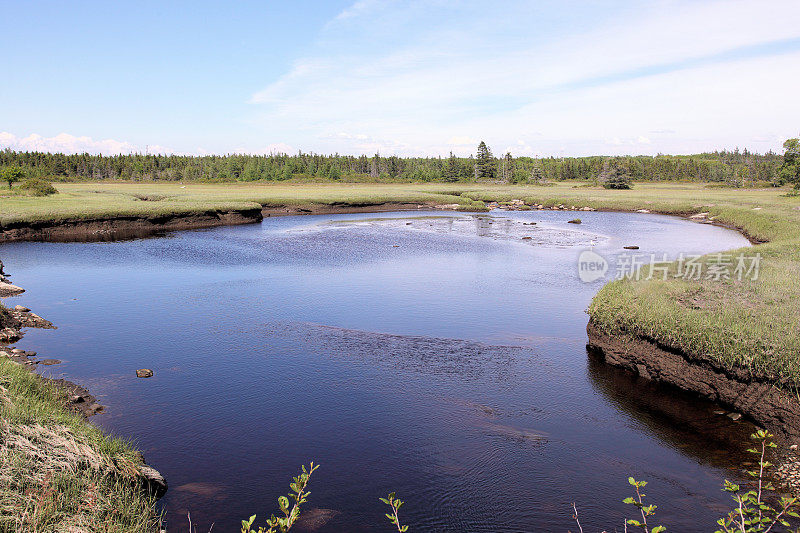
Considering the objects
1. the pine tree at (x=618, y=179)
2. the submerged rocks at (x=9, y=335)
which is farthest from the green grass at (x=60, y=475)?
the pine tree at (x=618, y=179)

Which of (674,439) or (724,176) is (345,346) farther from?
(724,176)

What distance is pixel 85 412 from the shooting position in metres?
14.2

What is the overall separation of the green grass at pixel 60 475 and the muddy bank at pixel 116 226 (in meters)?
42.6

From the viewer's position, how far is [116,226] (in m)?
53.7

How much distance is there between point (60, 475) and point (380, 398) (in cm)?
856

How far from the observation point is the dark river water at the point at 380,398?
11250 mm

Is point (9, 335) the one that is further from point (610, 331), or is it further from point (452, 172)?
point (452, 172)

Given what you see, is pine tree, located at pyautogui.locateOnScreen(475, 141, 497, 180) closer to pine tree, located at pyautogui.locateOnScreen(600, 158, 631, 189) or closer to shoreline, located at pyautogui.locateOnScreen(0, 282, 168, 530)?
pine tree, located at pyautogui.locateOnScreen(600, 158, 631, 189)

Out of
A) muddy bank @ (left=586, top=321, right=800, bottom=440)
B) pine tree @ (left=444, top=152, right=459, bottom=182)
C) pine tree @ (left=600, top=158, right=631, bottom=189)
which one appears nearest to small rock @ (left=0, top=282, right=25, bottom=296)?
muddy bank @ (left=586, top=321, right=800, bottom=440)

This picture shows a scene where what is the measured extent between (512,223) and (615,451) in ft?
169

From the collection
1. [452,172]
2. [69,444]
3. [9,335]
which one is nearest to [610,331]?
[69,444]

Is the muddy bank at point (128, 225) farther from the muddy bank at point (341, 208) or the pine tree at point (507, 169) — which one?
the pine tree at point (507, 169)

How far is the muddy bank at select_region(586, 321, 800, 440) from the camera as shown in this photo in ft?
43.2

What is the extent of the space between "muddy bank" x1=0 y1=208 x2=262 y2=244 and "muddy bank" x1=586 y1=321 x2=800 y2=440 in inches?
1847
